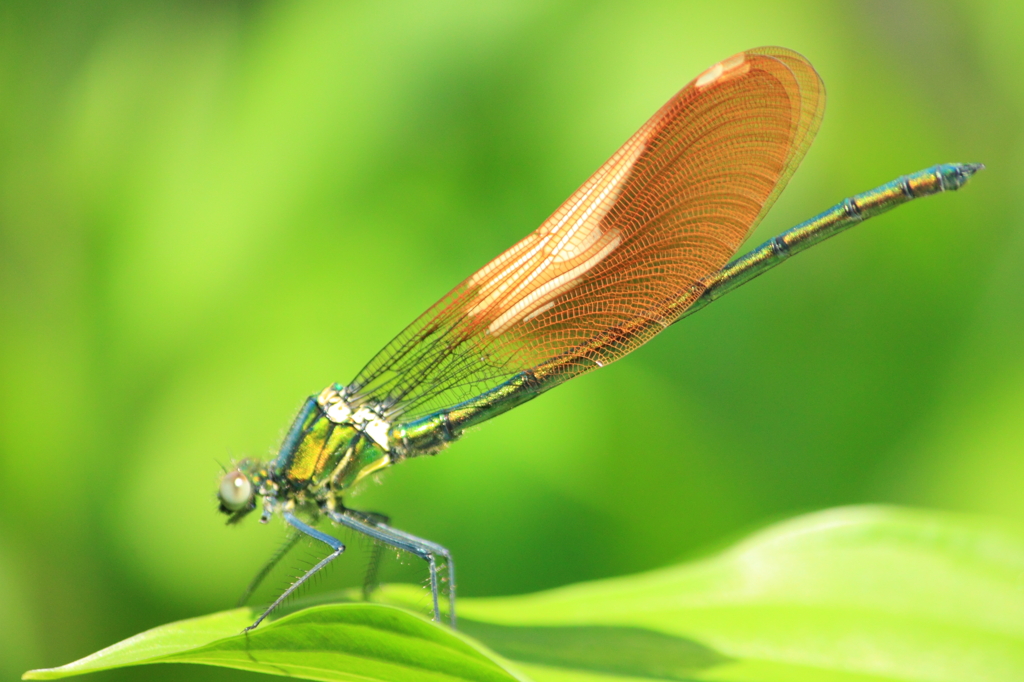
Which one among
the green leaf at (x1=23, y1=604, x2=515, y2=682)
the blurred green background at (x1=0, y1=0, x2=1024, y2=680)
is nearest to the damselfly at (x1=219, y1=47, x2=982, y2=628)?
the green leaf at (x1=23, y1=604, x2=515, y2=682)

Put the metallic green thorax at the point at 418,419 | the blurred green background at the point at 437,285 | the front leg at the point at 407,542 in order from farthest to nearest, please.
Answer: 1. the blurred green background at the point at 437,285
2. the metallic green thorax at the point at 418,419
3. the front leg at the point at 407,542

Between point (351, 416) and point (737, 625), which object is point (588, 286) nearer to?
point (351, 416)

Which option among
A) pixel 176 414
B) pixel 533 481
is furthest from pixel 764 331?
pixel 176 414

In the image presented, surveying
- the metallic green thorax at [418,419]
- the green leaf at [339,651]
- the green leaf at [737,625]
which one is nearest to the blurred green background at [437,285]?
the metallic green thorax at [418,419]

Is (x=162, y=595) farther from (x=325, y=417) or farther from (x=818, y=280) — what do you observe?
(x=818, y=280)

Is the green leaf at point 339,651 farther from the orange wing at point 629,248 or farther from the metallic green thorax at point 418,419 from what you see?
the orange wing at point 629,248

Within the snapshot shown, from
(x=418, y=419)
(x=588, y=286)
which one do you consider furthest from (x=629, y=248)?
(x=418, y=419)
